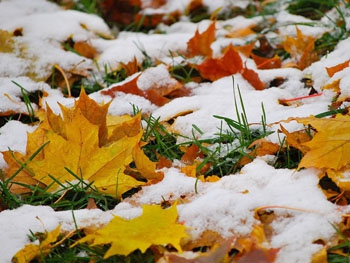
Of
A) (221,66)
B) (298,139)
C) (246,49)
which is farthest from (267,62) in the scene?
(298,139)

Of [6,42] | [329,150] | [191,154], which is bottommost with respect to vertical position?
[191,154]

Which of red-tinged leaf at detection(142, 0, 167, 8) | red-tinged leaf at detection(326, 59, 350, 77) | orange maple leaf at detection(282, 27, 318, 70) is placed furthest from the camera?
red-tinged leaf at detection(142, 0, 167, 8)

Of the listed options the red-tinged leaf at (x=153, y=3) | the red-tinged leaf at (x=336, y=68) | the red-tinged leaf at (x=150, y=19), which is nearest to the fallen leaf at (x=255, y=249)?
the red-tinged leaf at (x=336, y=68)

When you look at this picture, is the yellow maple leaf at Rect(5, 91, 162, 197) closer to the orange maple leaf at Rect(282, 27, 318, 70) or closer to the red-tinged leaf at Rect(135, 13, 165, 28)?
the orange maple leaf at Rect(282, 27, 318, 70)

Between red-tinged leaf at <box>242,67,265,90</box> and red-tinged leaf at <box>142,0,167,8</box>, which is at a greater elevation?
red-tinged leaf at <box>142,0,167,8</box>

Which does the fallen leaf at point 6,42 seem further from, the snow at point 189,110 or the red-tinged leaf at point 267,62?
the red-tinged leaf at point 267,62

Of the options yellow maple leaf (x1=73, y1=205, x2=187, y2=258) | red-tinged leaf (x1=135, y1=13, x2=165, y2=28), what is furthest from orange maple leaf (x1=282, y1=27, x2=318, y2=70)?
yellow maple leaf (x1=73, y1=205, x2=187, y2=258)

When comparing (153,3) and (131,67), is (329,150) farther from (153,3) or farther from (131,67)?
(153,3)
